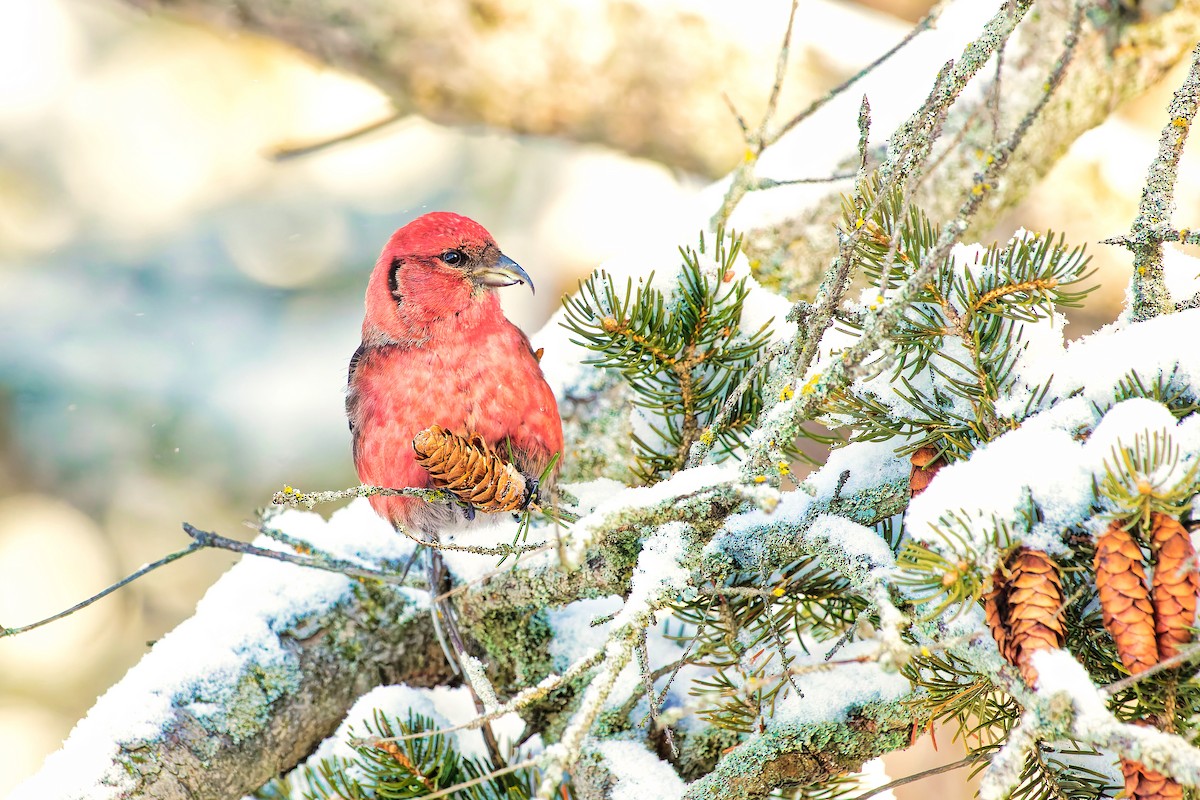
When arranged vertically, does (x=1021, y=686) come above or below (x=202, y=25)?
below

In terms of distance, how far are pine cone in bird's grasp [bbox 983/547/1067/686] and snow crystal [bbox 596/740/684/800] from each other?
2.17 ft

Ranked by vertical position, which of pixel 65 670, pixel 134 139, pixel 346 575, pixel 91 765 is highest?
pixel 134 139

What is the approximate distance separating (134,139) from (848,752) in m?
4.89

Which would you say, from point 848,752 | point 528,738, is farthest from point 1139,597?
point 528,738

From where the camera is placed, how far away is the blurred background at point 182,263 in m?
4.24

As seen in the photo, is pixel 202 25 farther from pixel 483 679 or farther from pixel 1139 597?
pixel 1139 597

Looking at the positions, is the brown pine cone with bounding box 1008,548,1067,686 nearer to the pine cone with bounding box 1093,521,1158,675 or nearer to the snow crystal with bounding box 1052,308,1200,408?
the pine cone with bounding box 1093,521,1158,675

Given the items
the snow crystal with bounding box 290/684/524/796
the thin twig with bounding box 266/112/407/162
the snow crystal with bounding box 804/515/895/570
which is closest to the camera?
the snow crystal with bounding box 804/515/895/570

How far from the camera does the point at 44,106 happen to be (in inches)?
189

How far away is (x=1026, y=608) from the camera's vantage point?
0.95m

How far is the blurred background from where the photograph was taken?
13.9ft

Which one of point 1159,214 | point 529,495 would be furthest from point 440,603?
point 1159,214

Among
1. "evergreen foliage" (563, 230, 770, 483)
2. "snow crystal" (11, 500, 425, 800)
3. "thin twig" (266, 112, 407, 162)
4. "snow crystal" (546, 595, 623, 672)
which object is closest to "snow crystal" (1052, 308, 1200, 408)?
"evergreen foliage" (563, 230, 770, 483)

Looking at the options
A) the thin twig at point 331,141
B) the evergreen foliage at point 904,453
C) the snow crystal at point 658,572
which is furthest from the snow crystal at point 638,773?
the thin twig at point 331,141
